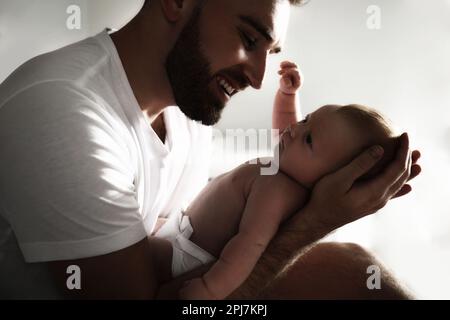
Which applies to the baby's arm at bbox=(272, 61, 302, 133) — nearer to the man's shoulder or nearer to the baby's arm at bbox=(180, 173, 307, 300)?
the baby's arm at bbox=(180, 173, 307, 300)

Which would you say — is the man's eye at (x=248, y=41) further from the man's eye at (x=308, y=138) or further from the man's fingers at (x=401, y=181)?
the man's fingers at (x=401, y=181)

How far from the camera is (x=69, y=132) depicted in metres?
0.86

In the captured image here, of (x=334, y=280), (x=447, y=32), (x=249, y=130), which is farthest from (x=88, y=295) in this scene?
(x=447, y=32)

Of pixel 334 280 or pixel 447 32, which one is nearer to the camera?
pixel 334 280

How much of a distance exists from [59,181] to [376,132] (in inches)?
26.8

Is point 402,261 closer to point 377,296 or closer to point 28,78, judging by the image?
point 377,296

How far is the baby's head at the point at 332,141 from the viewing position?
3.44ft

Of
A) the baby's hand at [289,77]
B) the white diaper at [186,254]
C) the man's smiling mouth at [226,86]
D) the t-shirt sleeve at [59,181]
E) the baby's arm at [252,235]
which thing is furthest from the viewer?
the baby's hand at [289,77]

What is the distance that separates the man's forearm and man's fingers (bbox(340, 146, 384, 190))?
12cm

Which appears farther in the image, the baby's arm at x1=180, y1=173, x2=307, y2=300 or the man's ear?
the man's ear

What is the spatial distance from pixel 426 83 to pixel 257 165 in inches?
36.7

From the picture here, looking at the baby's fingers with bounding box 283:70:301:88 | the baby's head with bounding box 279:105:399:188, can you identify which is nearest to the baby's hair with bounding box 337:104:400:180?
the baby's head with bounding box 279:105:399:188

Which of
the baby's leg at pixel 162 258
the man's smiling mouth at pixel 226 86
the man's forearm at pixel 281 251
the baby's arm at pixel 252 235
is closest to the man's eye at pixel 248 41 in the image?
the man's smiling mouth at pixel 226 86

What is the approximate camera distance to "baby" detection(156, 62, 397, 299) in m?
0.99
